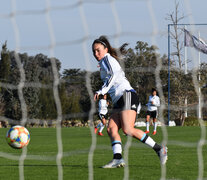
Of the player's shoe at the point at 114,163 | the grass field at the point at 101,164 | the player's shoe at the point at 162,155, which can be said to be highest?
the player's shoe at the point at 162,155

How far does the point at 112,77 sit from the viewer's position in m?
7.13

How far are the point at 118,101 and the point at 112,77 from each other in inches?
19.5

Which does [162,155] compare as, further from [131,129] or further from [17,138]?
[17,138]

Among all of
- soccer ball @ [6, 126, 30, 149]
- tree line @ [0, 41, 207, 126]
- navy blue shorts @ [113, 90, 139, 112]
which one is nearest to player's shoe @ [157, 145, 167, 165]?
navy blue shorts @ [113, 90, 139, 112]

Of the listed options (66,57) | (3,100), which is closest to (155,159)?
(66,57)

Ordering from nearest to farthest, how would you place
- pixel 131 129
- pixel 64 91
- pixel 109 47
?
pixel 131 129 → pixel 109 47 → pixel 64 91

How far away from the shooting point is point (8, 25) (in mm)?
7141

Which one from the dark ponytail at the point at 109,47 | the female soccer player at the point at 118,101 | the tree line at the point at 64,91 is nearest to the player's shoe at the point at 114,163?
the female soccer player at the point at 118,101

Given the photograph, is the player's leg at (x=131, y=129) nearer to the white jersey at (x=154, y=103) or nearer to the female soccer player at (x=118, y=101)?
the female soccer player at (x=118, y=101)

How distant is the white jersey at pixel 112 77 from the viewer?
712 centimetres

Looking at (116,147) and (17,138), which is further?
(17,138)

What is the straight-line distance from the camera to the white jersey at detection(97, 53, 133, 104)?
7.12 m

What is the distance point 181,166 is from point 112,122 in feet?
3.75

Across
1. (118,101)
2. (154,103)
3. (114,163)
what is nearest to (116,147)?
(114,163)
